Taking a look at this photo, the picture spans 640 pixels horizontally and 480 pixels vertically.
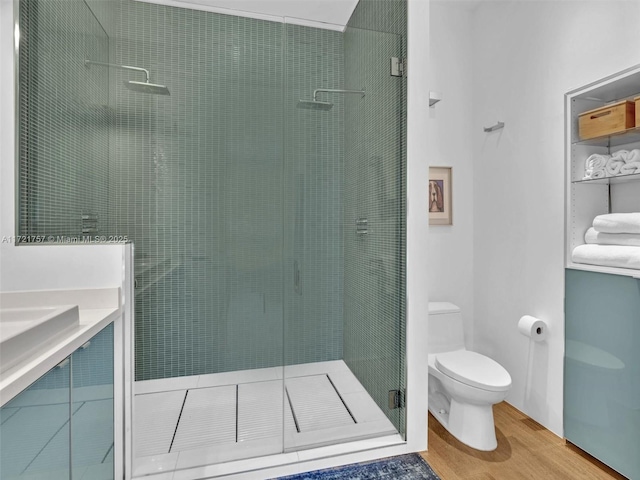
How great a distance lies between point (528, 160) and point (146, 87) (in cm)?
218

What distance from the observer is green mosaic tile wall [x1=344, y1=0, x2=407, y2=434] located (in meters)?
1.84

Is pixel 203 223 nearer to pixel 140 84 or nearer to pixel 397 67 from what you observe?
pixel 140 84

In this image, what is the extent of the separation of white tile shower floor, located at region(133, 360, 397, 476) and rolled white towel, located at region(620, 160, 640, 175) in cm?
166

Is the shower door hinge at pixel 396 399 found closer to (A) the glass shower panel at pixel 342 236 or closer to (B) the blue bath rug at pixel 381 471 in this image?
(A) the glass shower panel at pixel 342 236

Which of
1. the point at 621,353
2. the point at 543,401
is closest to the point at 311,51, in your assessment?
the point at 621,353

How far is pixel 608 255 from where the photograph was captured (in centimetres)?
166

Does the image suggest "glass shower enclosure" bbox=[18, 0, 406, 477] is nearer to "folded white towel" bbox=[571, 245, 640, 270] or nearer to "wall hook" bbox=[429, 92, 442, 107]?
"wall hook" bbox=[429, 92, 442, 107]

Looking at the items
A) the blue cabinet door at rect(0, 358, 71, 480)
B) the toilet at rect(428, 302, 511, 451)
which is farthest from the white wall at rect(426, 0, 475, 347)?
the blue cabinet door at rect(0, 358, 71, 480)

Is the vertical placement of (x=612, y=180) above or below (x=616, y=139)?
below

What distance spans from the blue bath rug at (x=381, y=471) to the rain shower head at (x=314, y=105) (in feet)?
5.87

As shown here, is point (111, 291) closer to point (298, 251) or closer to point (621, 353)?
point (298, 251)

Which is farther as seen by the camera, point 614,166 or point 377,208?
point 377,208

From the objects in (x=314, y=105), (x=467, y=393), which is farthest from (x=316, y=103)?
(x=467, y=393)

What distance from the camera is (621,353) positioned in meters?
1.62
